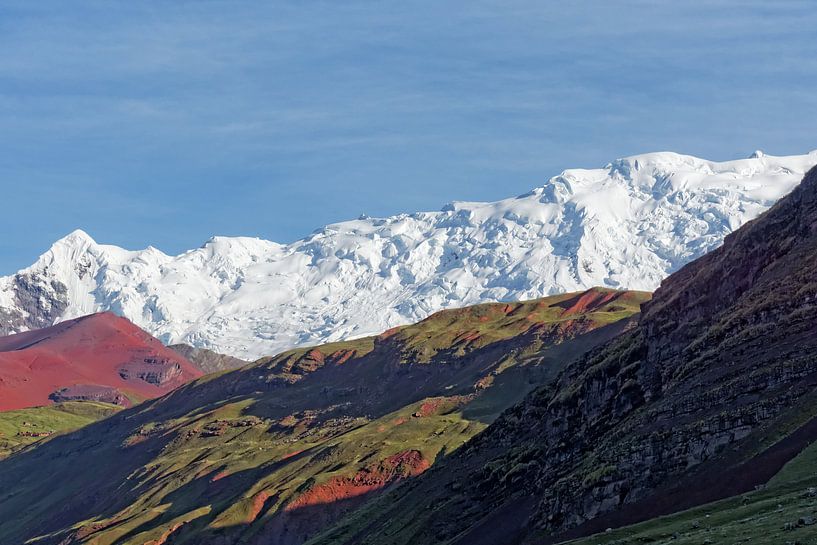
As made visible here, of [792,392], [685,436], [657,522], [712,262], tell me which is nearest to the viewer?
[657,522]

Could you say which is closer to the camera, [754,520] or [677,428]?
[754,520]

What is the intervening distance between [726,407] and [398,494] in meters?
94.9

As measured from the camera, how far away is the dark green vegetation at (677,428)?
316 ft

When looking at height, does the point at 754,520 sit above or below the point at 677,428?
below

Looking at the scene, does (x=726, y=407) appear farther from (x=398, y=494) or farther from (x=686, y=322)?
(x=398, y=494)

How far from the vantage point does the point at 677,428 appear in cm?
11394

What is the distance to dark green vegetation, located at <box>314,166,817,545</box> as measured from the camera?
3787 inches

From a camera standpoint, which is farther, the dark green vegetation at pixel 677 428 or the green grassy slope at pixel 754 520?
the dark green vegetation at pixel 677 428

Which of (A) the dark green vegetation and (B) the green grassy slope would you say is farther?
(A) the dark green vegetation

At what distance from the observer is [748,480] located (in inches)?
3716

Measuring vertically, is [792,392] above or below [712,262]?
below

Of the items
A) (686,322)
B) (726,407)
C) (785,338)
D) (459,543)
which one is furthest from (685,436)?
(459,543)

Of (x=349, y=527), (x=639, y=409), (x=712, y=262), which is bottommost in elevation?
(x=349, y=527)

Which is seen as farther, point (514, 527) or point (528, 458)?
point (528, 458)
